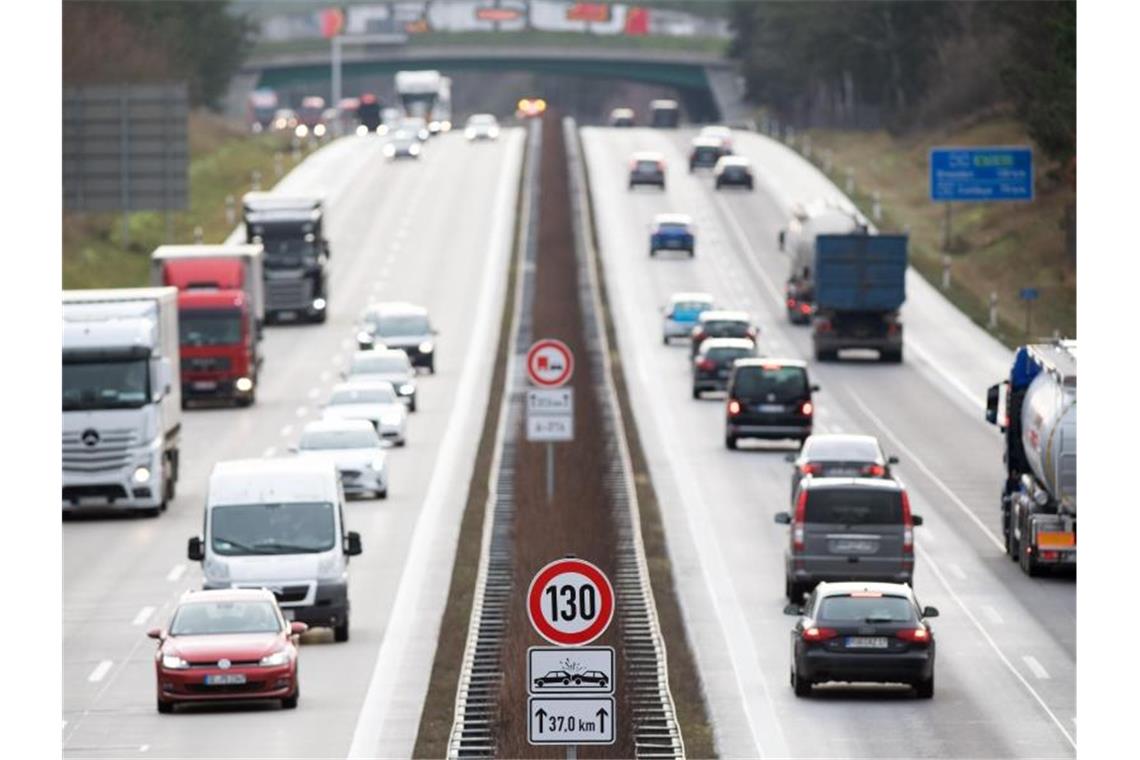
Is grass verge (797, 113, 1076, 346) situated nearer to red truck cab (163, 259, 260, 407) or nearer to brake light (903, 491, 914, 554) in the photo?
red truck cab (163, 259, 260, 407)

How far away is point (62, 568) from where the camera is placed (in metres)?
43.8

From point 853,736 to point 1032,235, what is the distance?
235 ft

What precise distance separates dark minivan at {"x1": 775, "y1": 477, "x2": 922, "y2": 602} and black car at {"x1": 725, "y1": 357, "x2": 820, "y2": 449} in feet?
61.9

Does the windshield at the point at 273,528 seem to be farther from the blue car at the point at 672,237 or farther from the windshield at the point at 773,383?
the blue car at the point at 672,237

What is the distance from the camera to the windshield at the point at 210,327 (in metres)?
65.3

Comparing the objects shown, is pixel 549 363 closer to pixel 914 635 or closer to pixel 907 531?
pixel 907 531

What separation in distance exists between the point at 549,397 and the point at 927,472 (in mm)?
14902

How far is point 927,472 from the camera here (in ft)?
181

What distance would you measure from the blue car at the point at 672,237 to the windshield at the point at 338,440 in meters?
49.1

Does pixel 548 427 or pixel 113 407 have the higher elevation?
pixel 548 427

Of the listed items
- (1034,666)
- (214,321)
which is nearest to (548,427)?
(1034,666)
